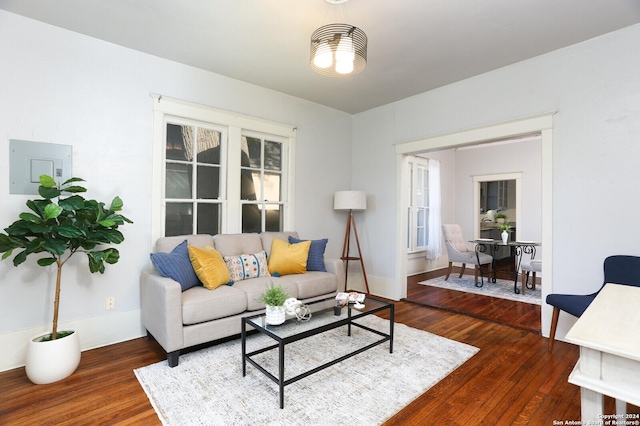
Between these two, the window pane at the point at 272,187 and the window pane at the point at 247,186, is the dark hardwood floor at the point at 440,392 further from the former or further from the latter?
the window pane at the point at 272,187

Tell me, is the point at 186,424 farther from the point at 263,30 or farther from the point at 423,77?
the point at 423,77

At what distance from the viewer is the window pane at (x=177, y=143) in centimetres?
337

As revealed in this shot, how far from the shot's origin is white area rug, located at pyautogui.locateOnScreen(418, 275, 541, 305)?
4598mm

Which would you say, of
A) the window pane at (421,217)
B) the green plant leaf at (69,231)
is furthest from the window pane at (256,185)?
the window pane at (421,217)

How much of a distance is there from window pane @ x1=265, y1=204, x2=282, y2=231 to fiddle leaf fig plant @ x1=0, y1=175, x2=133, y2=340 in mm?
1835

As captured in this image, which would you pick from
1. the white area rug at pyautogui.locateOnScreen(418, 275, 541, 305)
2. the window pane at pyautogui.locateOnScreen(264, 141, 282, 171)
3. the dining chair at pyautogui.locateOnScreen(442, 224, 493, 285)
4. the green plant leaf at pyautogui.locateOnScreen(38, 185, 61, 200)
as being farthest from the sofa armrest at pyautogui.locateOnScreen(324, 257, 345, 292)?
the dining chair at pyautogui.locateOnScreen(442, 224, 493, 285)

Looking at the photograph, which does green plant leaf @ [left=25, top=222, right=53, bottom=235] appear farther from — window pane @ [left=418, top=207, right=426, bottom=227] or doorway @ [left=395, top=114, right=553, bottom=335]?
window pane @ [left=418, top=207, right=426, bottom=227]

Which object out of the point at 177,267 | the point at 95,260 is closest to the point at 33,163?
the point at 95,260

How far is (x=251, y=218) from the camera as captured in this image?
400cm

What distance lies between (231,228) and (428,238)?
4450mm

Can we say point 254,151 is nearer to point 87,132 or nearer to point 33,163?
point 87,132

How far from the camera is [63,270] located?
2.74 metres

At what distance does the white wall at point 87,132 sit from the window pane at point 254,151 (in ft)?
1.73

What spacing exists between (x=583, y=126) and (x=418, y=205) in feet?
12.2
